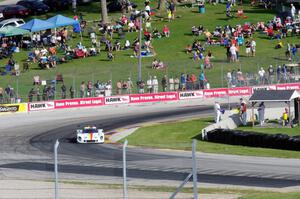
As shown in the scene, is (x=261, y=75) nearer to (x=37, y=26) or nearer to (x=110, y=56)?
(x=110, y=56)

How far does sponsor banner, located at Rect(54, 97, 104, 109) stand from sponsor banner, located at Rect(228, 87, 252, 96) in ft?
31.0

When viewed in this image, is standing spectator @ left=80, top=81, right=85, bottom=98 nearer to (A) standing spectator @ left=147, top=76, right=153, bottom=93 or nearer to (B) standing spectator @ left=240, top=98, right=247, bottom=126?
(A) standing spectator @ left=147, top=76, right=153, bottom=93

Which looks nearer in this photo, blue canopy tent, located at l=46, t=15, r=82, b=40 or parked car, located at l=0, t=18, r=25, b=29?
blue canopy tent, located at l=46, t=15, r=82, b=40

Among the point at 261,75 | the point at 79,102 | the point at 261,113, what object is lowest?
the point at 261,113

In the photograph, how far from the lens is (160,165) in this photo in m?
27.3

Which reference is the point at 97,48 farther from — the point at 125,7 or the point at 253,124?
the point at 253,124

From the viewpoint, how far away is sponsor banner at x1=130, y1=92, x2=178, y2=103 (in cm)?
5799

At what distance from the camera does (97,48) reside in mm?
66938

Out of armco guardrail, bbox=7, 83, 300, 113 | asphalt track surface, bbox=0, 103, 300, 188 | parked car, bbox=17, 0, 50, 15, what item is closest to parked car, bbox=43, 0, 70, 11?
parked car, bbox=17, 0, 50, 15

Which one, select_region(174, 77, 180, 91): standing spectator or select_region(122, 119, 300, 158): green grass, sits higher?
Result: select_region(174, 77, 180, 91): standing spectator

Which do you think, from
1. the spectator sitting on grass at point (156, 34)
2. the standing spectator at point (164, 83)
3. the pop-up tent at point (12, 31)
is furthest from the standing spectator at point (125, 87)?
the spectator sitting on grass at point (156, 34)

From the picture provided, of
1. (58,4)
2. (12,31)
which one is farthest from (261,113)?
(58,4)

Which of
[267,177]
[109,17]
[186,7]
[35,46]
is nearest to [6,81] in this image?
[35,46]

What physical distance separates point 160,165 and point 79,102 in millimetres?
29811
